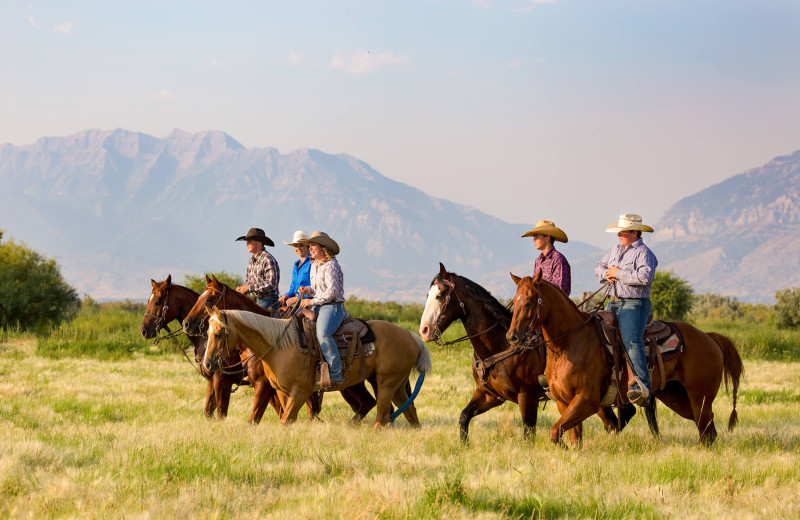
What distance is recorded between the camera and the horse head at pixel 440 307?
28.7 ft

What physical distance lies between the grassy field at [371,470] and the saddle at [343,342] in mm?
815

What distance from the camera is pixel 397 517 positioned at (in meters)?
5.43

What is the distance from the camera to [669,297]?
3850cm

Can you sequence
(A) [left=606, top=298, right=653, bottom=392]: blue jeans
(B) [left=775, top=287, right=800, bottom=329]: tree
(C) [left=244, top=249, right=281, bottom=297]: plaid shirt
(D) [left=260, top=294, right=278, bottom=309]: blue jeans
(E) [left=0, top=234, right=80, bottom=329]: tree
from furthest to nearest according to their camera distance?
(B) [left=775, top=287, right=800, bottom=329]: tree, (E) [left=0, top=234, right=80, bottom=329]: tree, (D) [left=260, top=294, right=278, bottom=309]: blue jeans, (C) [left=244, top=249, right=281, bottom=297]: plaid shirt, (A) [left=606, top=298, right=653, bottom=392]: blue jeans

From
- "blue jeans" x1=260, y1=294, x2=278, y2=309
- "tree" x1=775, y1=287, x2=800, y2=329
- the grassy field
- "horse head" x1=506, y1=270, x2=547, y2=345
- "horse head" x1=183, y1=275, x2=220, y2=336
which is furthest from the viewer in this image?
"tree" x1=775, y1=287, x2=800, y2=329

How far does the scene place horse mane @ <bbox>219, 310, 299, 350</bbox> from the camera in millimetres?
9477

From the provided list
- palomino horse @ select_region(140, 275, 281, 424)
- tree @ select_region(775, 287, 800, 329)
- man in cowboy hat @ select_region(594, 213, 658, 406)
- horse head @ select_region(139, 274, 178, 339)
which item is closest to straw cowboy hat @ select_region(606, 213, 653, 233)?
man in cowboy hat @ select_region(594, 213, 658, 406)

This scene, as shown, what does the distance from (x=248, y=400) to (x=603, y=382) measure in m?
7.29

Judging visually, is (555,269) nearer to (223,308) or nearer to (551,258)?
(551,258)

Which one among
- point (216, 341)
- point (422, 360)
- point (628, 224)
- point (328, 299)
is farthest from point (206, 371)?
point (628, 224)

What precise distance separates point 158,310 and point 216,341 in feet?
8.75

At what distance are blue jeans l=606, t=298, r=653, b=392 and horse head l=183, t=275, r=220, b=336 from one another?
5072 millimetres

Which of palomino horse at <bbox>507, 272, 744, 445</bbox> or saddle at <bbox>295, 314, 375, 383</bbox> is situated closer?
palomino horse at <bbox>507, 272, 744, 445</bbox>

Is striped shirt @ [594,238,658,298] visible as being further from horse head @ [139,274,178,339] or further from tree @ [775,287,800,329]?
tree @ [775,287,800,329]
